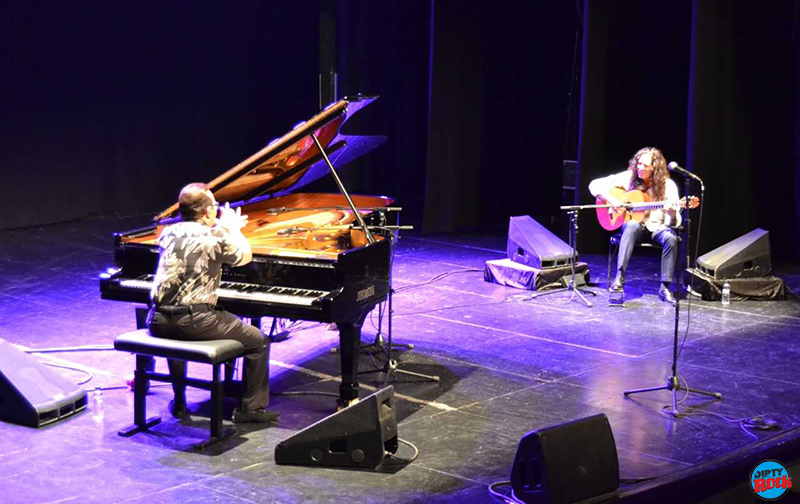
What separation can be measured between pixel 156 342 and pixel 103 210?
785 centimetres

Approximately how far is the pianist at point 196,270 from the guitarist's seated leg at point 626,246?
4289 millimetres

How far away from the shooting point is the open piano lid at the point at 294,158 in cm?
574

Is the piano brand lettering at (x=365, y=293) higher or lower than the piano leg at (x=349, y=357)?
higher

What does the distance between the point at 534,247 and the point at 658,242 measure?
3.49ft

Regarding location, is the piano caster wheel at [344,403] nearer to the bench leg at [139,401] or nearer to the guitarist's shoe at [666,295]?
the bench leg at [139,401]

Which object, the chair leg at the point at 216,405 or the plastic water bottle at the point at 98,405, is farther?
the plastic water bottle at the point at 98,405

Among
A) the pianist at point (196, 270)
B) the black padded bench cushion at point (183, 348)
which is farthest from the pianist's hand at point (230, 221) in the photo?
the black padded bench cushion at point (183, 348)

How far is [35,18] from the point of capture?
11.6 meters

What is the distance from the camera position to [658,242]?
8898 millimetres

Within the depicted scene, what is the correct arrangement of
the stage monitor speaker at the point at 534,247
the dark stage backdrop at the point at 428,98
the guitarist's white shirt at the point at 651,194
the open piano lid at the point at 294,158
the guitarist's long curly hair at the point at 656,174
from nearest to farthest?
the open piano lid at the point at 294,158, the guitarist's long curly hair at the point at 656,174, the guitarist's white shirt at the point at 651,194, the stage monitor speaker at the point at 534,247, the dark stage backdrop at the point at 428,98

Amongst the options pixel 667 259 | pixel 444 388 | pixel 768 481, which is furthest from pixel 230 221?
pixel 667 259

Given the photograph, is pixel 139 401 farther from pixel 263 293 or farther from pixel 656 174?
pixel 656 174

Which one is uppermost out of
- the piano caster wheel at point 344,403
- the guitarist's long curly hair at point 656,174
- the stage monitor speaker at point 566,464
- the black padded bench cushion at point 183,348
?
the guitarist's long curly hair at point 656,174

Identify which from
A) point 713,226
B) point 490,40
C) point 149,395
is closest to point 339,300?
point 149,395
